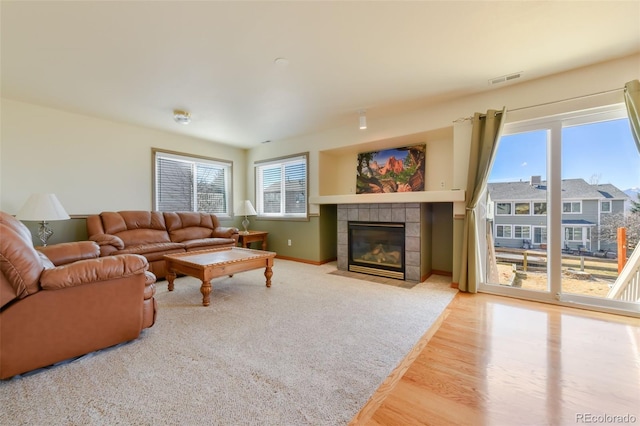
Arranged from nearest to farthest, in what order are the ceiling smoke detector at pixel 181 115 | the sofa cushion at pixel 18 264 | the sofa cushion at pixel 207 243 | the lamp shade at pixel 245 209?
the sofa cushion at pixel 18 264 < the ceiling smoke detector at pixel 181 115 < the sofa cushion at pixel 207 243 < the lamp shade at pixel 245 209

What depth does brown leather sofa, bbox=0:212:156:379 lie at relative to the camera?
1.52m

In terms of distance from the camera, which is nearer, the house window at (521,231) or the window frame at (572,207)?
the window frame at (572,207)

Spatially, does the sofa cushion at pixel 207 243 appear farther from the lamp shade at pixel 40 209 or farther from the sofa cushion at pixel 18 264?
the sofa cushion at pixel 18 264

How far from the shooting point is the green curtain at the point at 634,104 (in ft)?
7.73

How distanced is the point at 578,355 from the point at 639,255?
1.60 m

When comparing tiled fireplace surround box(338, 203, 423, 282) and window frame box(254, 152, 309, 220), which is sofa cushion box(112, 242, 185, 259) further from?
tiled fireplace surround box(338, 203, 423, 282)

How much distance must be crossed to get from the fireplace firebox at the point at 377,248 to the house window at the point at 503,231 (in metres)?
1.17

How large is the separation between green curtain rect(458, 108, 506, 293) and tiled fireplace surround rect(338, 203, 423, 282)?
1.97 ft

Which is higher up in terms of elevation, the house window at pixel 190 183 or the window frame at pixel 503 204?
the house window at pixel 190 183

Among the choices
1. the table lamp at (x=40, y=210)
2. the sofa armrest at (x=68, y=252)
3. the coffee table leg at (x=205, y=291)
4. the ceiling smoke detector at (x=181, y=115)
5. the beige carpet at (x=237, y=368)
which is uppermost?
the ceiling smoke detector at (x=181, y=115)

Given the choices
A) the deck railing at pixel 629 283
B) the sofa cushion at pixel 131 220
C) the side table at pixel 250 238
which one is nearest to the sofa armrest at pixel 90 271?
the sofa cushion at pixel 131 220

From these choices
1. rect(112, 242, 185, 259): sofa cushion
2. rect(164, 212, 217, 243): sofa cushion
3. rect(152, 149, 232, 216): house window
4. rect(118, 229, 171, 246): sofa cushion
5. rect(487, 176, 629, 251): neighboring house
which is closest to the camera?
rect(487, 176, 629, 251): neighboring house

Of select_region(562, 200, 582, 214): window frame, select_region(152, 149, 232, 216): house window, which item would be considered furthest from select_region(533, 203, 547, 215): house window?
select_region(152, 149, 232, 216): house window

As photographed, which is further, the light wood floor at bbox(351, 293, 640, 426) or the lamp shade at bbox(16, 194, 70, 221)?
the lamp shade at bbox(16, 194, 70, 221)
